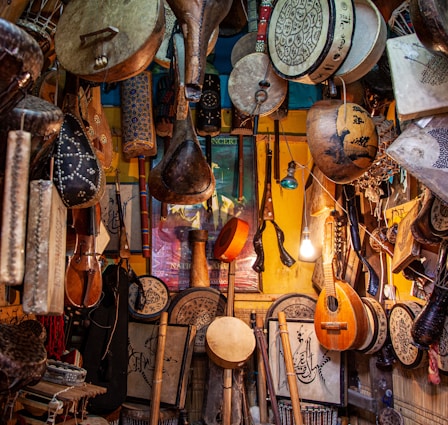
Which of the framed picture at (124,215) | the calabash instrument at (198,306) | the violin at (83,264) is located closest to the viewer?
the violin at (83,264)

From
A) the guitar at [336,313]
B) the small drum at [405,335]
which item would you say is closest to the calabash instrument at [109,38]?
the small drum at [405,335]

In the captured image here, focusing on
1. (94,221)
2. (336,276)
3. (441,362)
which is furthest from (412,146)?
(336,276)

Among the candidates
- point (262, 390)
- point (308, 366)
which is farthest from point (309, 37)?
point (262, 390)

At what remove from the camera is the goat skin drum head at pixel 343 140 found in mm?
3330

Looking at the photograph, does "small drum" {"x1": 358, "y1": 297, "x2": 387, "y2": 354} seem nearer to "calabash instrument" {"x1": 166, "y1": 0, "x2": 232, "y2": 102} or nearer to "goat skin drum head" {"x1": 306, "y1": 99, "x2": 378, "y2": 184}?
"goat skin drum head" {"x1": 306, "y1": 99, "x2": 378, "y2": 184}

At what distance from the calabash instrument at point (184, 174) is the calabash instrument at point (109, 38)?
4.10 ft

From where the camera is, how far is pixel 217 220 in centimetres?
579

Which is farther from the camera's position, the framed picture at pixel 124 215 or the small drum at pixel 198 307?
the framed picture at pixel 124 215

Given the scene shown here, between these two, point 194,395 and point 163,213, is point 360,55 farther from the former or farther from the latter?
point 194,395

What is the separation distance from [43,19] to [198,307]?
3171 mm

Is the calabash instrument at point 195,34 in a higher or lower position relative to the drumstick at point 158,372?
higher

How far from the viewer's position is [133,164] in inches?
229

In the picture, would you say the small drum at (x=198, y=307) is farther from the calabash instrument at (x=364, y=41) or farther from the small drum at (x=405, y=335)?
the calabash instrument at (x=364, y=41)

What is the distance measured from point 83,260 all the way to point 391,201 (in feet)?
8.43
